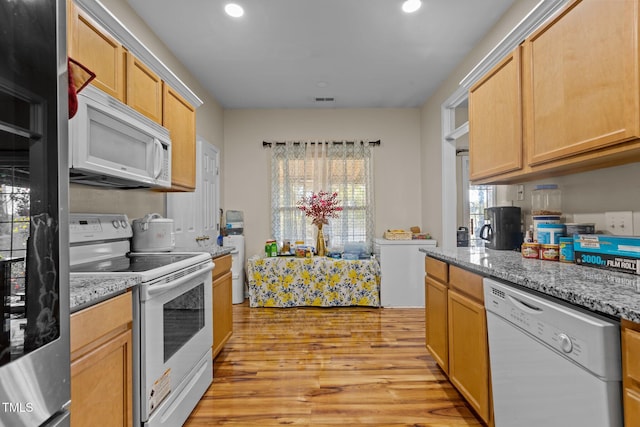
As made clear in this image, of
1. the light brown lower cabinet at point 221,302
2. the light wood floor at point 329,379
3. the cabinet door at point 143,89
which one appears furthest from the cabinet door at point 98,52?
the light wood floor at point 329,379

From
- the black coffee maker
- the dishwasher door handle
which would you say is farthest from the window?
the dishwasher door handle

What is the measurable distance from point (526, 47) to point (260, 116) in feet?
11.5

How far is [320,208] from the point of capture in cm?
412

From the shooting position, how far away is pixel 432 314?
2271 millimetres

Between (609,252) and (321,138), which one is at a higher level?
(321,138)

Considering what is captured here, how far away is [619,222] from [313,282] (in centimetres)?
289

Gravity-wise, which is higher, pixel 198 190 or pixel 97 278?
pixel 198 190

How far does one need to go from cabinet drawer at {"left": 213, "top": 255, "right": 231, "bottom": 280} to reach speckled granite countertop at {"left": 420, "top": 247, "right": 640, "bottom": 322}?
1.64 m

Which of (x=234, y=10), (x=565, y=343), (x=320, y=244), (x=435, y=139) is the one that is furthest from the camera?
(x=320, y=244)

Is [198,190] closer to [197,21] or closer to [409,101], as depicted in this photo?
[197,21]

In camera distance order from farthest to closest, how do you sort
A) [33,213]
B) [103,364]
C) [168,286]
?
[168,286] → [103,364] → [33,213]

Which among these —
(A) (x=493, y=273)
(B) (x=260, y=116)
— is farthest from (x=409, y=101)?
(A) (x=493, y=273)

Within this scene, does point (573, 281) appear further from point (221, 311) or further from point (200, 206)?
point (200, 206)

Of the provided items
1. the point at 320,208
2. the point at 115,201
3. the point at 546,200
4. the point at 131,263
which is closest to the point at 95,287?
the point at 131,263
